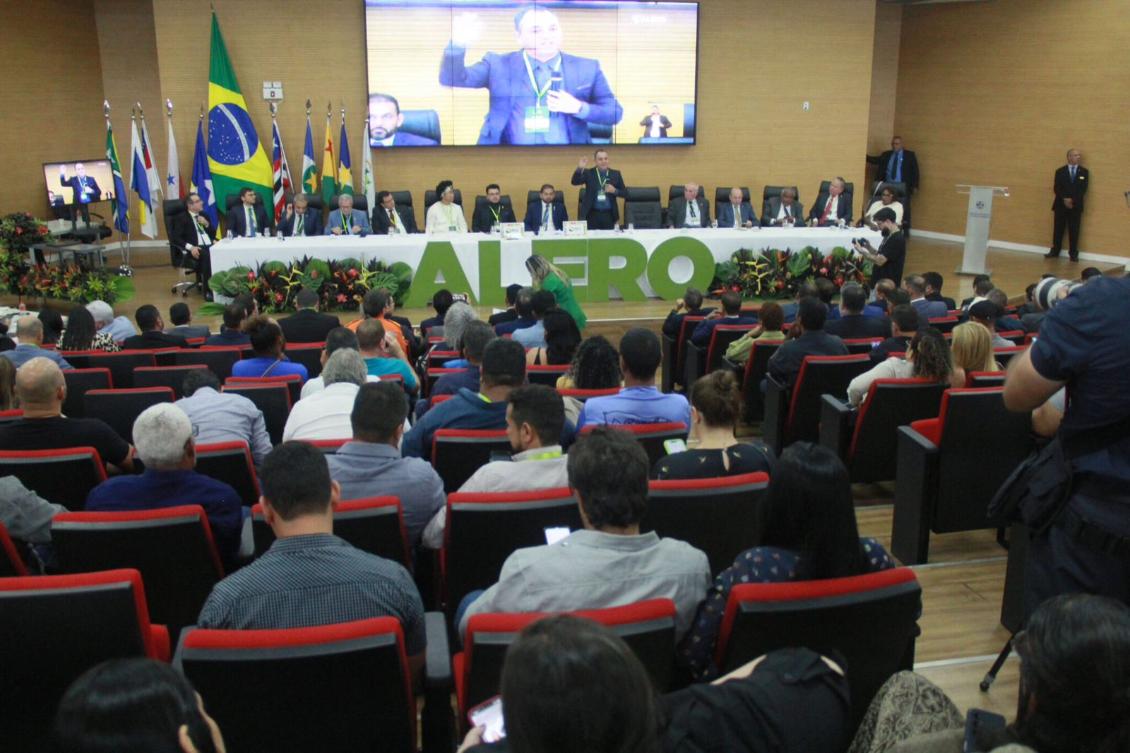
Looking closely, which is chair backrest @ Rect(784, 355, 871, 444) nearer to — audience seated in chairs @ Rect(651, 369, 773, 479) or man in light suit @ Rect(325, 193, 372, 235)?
audience seated in chairs @ Rect(651, 369, 773, 479)

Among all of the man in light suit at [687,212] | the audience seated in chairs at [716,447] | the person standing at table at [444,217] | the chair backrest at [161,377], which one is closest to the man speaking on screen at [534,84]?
the person standing at table at [444,217]

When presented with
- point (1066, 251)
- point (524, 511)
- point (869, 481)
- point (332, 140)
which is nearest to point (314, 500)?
point (524, 511)

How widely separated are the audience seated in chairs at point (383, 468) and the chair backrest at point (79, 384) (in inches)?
97.3

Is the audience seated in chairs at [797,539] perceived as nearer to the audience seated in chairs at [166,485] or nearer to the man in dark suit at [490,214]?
the audience seated in chairs at [166,485]

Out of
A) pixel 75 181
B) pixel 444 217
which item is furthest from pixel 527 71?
pixel 75 181

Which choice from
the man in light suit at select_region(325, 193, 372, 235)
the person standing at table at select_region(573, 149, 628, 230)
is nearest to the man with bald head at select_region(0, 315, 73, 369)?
the man in light suit at select_region(325, 193, 372, 235)

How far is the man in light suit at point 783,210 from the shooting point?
11.2 metres

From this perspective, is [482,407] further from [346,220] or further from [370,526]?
[346,220]

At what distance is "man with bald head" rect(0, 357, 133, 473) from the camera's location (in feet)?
11.6

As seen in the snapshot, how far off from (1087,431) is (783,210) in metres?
9.65

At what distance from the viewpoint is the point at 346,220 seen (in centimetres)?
1046

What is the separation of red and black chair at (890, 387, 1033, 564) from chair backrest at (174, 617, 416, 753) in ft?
8.94

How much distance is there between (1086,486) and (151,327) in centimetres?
523

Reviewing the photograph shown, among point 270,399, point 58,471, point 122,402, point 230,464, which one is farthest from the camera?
point 270,399
